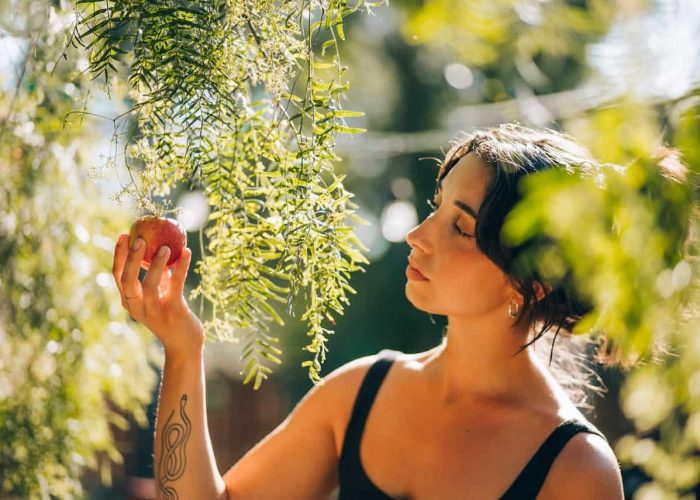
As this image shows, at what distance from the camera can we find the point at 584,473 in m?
1.22

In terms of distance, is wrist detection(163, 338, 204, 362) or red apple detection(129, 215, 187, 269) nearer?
red apple detection(129, 215, 187, 269)

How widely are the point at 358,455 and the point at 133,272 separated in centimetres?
53

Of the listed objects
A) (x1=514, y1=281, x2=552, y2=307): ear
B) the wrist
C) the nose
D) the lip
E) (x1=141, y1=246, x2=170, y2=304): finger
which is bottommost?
(x1=514, y1=281, x2=552, y2=307): ear

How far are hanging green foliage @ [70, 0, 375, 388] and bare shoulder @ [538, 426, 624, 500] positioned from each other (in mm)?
456

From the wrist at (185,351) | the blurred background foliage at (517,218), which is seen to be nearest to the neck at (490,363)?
the blurred background foliage at (517,218)

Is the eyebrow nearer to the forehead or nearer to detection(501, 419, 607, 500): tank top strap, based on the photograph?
the forehead

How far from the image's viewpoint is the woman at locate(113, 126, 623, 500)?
124 cm

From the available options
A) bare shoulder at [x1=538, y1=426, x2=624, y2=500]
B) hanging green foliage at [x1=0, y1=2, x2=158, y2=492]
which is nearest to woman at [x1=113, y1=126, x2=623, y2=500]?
bare shoulder at [x1=538, y1=426, x2=624, y2=500]

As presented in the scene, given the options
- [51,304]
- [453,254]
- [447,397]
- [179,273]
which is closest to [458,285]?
[453,254]

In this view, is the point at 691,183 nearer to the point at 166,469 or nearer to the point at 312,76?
the point at 312,76

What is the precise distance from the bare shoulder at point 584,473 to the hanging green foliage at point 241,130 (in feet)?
1.50

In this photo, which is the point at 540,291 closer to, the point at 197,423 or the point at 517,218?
the point at 197,423

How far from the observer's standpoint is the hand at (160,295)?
1132mm

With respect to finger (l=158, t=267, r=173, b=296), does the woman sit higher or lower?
lower
